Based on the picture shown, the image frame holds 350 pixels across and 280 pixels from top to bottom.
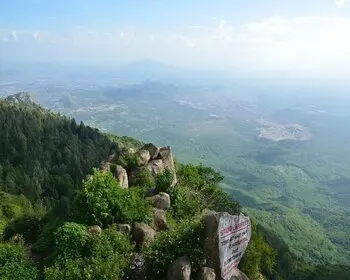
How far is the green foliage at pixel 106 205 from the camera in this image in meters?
16.6

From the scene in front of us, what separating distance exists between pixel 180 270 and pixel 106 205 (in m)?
4.96

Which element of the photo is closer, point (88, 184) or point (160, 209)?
point (88, 184)

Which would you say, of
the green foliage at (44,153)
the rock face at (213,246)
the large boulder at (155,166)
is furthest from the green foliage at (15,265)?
the green foliage at (44,153)

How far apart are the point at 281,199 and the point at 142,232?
185812 millimetres

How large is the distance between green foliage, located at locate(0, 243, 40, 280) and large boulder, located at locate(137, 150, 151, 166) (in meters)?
10.0

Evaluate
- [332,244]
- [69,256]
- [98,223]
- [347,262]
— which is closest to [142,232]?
[98,223]

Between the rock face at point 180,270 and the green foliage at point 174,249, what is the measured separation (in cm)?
29

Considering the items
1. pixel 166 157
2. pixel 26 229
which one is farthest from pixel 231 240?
pixel 26 229

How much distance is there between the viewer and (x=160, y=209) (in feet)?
61.7

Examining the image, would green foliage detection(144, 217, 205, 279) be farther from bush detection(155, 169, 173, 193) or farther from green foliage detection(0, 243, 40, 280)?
bush detection(155, 169, 173, 193)

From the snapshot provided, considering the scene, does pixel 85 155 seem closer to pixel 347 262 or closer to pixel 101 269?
pixel 347 262

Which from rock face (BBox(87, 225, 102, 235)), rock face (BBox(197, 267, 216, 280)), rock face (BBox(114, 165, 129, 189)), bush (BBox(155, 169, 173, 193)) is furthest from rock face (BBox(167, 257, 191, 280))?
rock face (BBox(114, 165, 129, 189))

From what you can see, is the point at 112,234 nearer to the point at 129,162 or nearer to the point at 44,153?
the point at 129,162

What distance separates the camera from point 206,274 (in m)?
13.0
